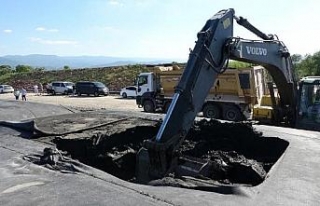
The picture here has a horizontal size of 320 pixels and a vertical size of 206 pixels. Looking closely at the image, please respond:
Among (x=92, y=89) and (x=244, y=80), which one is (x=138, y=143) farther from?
(x=92, y=89)

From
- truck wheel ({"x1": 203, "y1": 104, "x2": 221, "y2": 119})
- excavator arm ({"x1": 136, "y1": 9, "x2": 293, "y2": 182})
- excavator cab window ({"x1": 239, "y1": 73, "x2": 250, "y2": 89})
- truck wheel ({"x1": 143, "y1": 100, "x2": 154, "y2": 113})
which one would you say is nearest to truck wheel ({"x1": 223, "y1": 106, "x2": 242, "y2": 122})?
truck wheel ({"x1": 203, "y1": 104, "x2": 221, "y2": 119})

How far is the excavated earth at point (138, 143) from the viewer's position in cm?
659

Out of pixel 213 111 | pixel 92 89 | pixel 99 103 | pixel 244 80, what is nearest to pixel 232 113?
pixel 213 111

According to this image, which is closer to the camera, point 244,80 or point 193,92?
→ point 193,92

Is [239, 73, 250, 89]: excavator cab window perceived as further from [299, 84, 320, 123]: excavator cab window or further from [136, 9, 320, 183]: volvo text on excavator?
[136, 9, 320, 183]: volvo text on excavator

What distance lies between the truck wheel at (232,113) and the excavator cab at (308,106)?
21.4 feet

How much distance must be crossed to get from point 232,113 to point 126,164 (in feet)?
43.2

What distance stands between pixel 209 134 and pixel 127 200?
3.98 m

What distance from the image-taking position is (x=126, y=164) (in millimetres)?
6891

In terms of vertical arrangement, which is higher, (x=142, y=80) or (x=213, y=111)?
(x=142, y=80)

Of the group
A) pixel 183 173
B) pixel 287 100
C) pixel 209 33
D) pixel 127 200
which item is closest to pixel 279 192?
pixel 127 200

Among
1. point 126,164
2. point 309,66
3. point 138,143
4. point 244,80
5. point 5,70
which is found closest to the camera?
point 126,164

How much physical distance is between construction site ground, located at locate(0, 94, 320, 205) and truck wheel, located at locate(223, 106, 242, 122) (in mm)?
10998

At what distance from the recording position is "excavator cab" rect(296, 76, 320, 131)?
12414 mm
